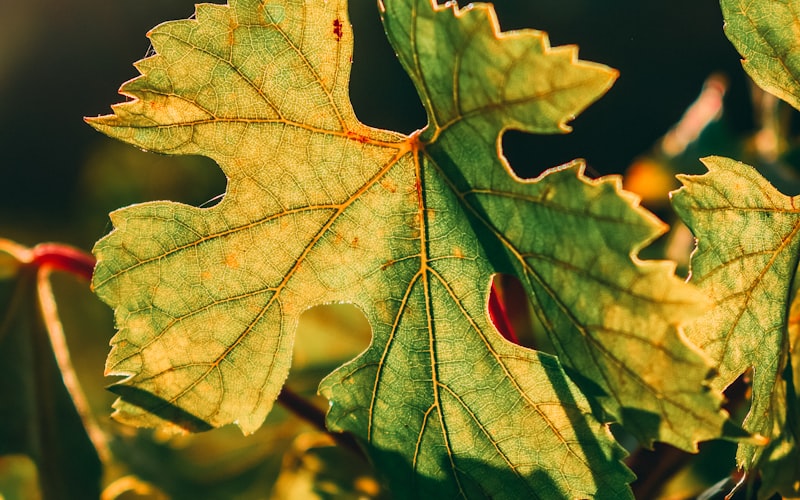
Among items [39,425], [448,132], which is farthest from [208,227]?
[39,425]

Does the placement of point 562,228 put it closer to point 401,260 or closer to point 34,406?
point 401,260

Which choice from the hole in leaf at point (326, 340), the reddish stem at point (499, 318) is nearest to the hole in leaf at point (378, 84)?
the hole in leaf at point (326, 340)

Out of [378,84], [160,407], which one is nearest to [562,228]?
[160,407]

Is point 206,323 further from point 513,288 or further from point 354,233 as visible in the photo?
point 513,288

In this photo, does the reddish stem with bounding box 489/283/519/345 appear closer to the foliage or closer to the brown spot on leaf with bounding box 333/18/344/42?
the foliage

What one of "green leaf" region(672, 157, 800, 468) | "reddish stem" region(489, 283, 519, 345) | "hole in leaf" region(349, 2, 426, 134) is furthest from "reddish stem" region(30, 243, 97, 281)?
"hole in leaf" region(349, 2, 426, 134)

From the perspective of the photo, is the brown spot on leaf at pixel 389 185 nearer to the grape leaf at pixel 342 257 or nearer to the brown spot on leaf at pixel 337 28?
the grape leaf at pixel 342 257

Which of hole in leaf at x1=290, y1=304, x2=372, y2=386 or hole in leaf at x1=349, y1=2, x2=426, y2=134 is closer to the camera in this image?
hole in leaf at x1=290, y1=304, x2=372, y2=386
